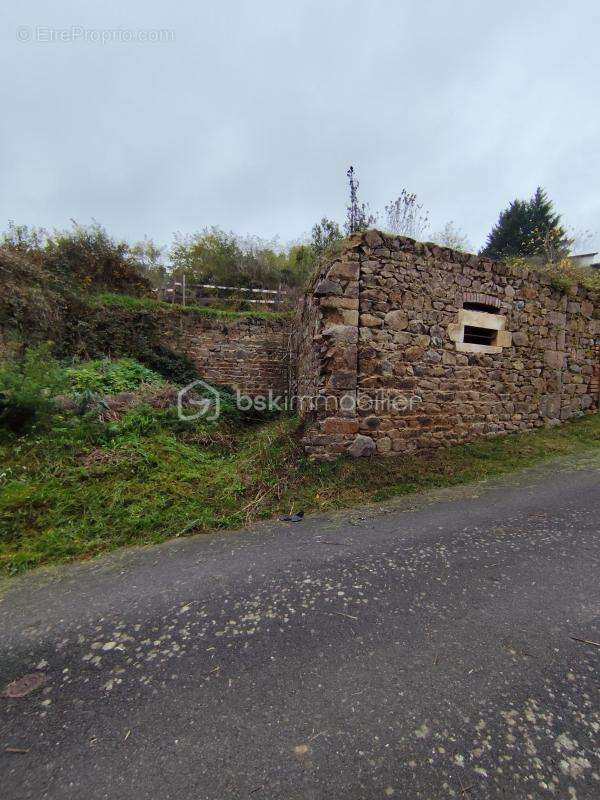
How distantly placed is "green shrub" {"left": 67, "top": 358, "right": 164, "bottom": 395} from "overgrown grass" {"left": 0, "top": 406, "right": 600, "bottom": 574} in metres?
1.04

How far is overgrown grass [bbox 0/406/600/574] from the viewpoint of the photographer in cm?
337

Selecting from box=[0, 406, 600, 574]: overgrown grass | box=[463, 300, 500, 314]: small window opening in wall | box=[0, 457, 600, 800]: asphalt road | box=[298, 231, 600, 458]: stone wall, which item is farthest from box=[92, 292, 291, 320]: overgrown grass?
box=[0, 457, 600, 800]: asphalt road

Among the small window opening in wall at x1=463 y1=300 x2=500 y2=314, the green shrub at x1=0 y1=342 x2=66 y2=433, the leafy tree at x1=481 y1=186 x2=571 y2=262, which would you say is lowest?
the green shrub at x1=0 y1=342 x2=66 y2=433

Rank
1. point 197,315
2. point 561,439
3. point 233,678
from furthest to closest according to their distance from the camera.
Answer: point 197,315 < point 561,439 < point 233,678

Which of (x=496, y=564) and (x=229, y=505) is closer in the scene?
(x=496, y=564)

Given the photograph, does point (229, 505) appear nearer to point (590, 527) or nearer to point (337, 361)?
point (337, 361)

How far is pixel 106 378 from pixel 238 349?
4.55 meters

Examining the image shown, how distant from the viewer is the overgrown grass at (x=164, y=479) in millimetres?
3371

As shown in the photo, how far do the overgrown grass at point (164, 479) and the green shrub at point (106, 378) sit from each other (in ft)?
3.40

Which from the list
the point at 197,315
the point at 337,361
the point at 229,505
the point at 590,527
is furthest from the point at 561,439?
the point at 197,315

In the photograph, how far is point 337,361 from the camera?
488 centimetres

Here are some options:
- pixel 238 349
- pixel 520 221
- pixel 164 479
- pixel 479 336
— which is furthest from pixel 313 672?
pixel 520 221

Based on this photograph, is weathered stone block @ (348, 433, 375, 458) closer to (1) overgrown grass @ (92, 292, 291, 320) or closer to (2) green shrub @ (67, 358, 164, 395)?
(2) green shrub @ (67, 358, 164, 395)

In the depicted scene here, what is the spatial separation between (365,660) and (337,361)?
365cm
